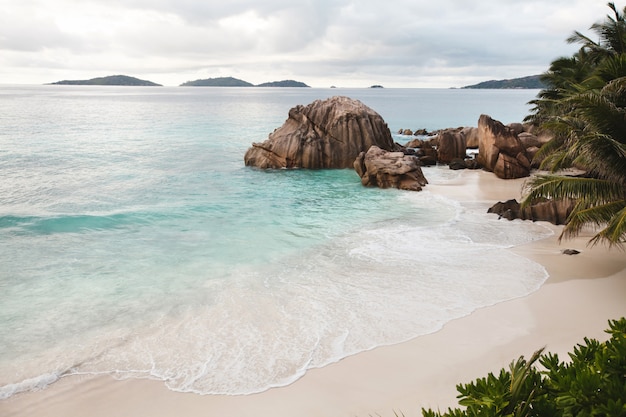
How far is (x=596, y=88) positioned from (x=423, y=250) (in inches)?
307

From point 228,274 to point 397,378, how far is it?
676 cm

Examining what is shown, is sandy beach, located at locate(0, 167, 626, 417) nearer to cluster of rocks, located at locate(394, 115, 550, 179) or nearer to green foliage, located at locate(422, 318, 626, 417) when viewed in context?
green foliage, located at locate(422, 318, 626, 417)

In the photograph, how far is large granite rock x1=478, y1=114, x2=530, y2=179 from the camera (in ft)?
95.1

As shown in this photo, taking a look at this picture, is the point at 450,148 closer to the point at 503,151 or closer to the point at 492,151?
the point at 492,151

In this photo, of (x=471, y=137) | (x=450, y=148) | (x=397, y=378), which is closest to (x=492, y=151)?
(x=450, y=148)

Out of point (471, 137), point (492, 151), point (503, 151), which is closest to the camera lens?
point (503, 151)

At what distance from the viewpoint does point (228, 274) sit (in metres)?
13.9

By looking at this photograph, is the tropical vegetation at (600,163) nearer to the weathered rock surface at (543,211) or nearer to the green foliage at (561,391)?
the weathered rock surface at (543,211)

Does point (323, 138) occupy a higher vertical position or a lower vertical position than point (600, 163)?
lower

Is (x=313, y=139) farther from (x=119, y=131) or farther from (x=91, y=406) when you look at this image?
(x=119, y=131)

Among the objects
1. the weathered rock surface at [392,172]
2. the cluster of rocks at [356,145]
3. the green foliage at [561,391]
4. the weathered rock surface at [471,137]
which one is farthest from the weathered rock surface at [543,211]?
the weathered rock surface at [471,137]

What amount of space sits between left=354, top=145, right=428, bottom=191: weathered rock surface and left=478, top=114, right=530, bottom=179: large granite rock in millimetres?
5426

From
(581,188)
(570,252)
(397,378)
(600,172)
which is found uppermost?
(600,172)

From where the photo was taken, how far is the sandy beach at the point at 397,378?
7.85m
